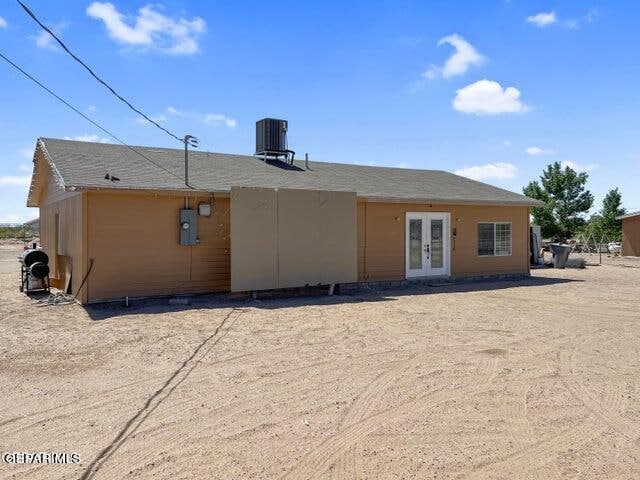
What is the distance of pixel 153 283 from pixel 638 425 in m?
9.28

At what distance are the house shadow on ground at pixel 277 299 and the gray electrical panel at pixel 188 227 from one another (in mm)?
1287

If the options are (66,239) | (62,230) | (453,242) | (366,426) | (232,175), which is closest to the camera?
(366,426)

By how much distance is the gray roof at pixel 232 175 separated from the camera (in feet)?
35.6

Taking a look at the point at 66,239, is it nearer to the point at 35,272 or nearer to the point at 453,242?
the point at 35,272

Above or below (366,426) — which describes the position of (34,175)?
above

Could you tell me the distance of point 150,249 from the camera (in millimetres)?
10727

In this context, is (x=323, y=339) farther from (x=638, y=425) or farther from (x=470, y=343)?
(x=638, y=425)

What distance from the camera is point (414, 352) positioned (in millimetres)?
6379

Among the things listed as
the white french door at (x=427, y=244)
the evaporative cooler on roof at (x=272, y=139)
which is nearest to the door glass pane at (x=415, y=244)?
the white french door at (x=427, y=244)

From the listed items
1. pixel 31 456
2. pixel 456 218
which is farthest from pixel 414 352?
pixel 456 218

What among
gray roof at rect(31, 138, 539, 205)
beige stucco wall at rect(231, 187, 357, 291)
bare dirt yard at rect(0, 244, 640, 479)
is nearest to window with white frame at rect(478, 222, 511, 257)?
gray roof at rect(31, 138, 539, 205)

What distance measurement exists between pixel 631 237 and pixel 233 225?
1100 inches

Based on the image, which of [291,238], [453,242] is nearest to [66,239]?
[291,238]
